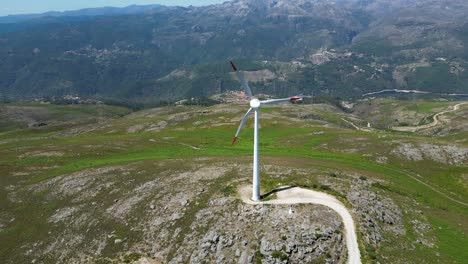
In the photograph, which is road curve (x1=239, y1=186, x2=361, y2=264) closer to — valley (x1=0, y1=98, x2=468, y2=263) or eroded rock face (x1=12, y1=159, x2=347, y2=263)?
valley (x1=0, y1=98, x2=468, y2=263)

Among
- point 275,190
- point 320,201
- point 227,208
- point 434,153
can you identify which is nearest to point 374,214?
point 320,201

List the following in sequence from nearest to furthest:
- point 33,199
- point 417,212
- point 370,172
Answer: point 417,212, point 33,199, point 370,172

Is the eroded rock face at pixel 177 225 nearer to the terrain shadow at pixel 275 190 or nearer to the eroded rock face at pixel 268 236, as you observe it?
the eroded rock face at pixel 268 236

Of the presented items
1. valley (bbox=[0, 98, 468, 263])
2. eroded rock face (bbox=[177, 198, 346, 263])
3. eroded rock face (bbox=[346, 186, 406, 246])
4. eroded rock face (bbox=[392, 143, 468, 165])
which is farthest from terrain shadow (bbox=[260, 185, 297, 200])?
eroded rock face (bbox=[392, 143, 468, 165])

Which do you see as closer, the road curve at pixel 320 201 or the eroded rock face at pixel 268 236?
the eroded rock face at pixel 268 236

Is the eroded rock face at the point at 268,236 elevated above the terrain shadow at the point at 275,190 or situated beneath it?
situated beneath

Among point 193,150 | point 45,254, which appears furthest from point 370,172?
point 45,254

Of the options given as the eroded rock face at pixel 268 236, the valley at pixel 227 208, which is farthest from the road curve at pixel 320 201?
the eroded rock face at pixel 268 236

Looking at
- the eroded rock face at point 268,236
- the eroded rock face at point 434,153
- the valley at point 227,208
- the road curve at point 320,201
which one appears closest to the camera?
the eroded rock face at point 268,236

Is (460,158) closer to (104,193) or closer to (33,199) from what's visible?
(104,193)
